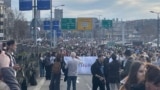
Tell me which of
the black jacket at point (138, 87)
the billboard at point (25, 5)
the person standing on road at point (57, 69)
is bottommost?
the person standing on road at point (57, 69)

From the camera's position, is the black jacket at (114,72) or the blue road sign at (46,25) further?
the blue road sign at (46,25)

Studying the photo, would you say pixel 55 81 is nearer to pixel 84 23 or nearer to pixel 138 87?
pixel 138 87

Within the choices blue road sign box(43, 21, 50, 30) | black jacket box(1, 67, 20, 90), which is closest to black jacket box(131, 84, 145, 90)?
black jacket box(1, 67, 20, 90)

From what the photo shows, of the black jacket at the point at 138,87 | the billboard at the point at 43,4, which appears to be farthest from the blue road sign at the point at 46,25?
the black jacket at the point at 138,87

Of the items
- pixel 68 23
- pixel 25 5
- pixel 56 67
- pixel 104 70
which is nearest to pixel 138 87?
pixel 104 70

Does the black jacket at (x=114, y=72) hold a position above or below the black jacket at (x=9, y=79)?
below

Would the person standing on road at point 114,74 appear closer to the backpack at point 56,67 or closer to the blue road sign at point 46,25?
the backpack at point 56,67

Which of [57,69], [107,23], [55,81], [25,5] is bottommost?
[107,23]

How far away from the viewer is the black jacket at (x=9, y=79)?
23.4ft

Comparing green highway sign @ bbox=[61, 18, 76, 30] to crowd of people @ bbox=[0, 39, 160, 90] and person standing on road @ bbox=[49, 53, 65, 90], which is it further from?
person standing on road @ bbox=[49, 53, 65, 90]

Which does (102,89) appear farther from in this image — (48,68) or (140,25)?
(140,25)

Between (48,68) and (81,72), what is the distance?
8546 millimetres

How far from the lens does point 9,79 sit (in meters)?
7.23

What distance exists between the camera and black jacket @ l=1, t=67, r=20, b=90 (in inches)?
281
